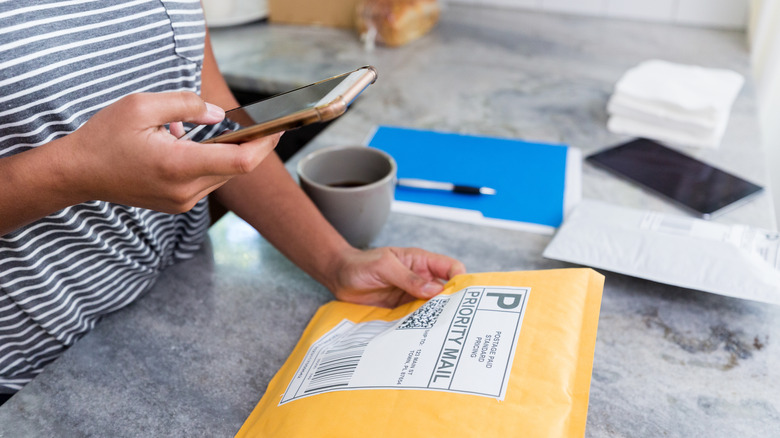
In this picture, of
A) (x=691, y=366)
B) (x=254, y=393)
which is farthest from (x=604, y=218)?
(x=254, y=393)

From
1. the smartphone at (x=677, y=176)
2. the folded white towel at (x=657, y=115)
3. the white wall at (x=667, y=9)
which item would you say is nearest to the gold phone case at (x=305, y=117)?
the smartphone at (x=677, y=176)

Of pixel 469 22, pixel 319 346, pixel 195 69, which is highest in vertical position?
pixel 195 69

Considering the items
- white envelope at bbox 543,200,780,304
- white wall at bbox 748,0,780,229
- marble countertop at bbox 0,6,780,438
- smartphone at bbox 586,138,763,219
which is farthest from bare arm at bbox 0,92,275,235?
white wall at bbox 748,0,780,229

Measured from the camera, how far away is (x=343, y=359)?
1.74 ft

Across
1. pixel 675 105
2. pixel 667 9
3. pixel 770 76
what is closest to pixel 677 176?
pixel 675 105

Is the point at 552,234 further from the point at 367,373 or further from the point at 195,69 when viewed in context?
the point at 195,69

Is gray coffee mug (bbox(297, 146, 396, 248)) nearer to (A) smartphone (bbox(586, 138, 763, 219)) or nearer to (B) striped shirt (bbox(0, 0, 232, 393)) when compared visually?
(B) striped shirt (bbox(0, 0, 232, 393))

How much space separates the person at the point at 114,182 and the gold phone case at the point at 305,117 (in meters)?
0.02

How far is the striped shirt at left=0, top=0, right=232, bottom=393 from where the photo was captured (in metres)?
0.55

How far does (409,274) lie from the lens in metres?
0.63

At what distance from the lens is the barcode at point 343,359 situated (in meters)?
0.50

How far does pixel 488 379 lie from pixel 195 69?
1.64 feet

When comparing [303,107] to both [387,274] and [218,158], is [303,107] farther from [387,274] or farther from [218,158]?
[387,274]

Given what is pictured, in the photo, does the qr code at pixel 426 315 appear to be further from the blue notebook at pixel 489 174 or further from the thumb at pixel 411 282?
the blue notebook at pixel 489 174
